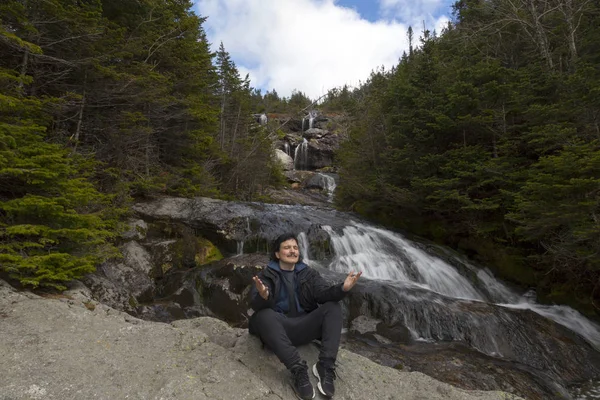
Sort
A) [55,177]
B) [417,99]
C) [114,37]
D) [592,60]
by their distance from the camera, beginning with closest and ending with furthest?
[55,177] < [114,37] < [592,60] < [417,99]

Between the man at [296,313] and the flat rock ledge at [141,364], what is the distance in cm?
27

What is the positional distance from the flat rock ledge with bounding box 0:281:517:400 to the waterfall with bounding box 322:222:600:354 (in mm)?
3799

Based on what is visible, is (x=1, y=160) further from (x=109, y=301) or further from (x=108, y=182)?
(x=108, y=182)

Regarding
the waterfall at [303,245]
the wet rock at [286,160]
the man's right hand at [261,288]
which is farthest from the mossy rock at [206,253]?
the wet rock at [286,160]

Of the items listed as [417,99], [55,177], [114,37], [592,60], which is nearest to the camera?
[55,177]

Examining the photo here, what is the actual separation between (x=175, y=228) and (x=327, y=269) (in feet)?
16.1

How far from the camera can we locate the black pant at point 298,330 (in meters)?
3.27

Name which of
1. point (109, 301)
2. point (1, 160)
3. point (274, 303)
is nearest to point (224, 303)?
point (109, 301)

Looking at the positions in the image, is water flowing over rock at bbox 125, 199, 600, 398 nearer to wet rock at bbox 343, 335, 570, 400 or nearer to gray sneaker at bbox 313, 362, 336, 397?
wet rock at bbox 343, 335, 570, 400

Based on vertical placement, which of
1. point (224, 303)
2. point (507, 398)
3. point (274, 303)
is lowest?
point (224, 303)

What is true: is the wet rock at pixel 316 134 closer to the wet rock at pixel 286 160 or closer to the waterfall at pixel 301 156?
the waterfall at pixel 301 156

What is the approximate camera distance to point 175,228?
9.86 meters

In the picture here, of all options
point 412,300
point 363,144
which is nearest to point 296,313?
point 412,300

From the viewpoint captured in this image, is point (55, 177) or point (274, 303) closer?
point (274, 303)
